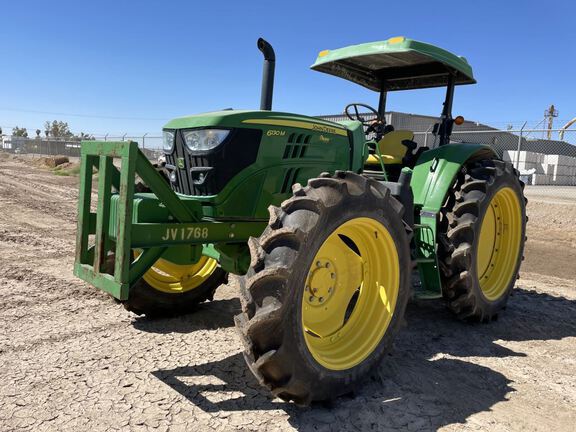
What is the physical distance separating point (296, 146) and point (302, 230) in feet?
3.92

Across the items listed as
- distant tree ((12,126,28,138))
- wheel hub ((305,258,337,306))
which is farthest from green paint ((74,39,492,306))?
distant tree ((12,126,28,138))

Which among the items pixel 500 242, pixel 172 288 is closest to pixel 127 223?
pixel 172 288

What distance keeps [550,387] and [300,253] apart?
2129 millimetres

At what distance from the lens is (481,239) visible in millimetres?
4941

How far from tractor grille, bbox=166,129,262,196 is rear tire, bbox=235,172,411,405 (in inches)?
27.1

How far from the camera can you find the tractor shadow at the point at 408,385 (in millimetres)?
2930

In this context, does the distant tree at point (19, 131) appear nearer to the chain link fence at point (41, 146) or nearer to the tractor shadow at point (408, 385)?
the chain link fence at point (41, 146)

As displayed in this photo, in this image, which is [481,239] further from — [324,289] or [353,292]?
[324,289]

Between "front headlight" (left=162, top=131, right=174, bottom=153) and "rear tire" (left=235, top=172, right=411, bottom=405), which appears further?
"front headlight" (left=162, top=131, right=174, bottom=153)

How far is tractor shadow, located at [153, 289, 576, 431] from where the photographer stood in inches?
115

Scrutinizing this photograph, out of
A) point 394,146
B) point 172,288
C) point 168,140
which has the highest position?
point 394,146

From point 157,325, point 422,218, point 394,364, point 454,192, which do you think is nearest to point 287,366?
point 394,364

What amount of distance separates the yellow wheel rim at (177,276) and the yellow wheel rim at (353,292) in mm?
1446

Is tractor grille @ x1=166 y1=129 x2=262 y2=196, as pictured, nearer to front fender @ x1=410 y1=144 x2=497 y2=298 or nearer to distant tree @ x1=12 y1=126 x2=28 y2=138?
front fender @ x1=410 y1=144 x2=497 y2=298
